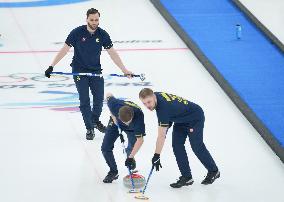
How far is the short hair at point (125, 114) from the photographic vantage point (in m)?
9.42

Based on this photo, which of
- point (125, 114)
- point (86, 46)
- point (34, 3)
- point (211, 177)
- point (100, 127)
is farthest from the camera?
point (34, 3)

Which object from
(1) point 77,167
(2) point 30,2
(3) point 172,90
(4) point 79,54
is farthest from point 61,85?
(2) point 30,2

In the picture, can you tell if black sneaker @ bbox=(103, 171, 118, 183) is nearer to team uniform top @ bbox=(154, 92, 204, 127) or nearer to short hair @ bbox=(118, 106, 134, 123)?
team uniform top @ bbox=(154, 92, 204, 127)

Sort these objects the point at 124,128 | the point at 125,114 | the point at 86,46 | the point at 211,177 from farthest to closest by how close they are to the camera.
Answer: the point at 86,46 < the point at 211,177 < the point at 124,128 < the point at 125,114

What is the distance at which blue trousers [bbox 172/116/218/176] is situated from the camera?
33.2 feet

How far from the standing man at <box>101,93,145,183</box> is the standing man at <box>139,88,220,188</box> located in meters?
0.21

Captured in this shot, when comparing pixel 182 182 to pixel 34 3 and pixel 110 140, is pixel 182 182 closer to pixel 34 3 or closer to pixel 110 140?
pixel 110 140

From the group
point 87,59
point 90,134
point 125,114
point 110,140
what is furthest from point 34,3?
point 125,114

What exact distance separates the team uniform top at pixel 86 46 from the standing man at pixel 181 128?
218 centimetres

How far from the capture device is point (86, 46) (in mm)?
11805

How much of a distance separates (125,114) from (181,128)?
98cm

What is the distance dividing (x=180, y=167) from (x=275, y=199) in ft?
3.72

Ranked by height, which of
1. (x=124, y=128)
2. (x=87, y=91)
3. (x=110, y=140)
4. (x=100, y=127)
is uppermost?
(x=124, y=128)

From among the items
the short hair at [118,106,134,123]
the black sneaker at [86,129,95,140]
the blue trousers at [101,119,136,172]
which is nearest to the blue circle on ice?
the black sneaker at [86,129,95,140]
